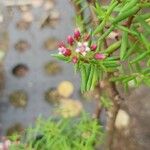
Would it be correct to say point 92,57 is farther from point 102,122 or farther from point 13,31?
point 13,31

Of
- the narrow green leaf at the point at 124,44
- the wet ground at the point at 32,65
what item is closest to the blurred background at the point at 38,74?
the wet ground at the point at 32,65

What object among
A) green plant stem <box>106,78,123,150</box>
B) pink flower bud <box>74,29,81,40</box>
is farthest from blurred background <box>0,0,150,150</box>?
pink flower bud <box>74,29,81,40</box>

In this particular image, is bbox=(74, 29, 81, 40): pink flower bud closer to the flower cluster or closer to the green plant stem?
the flower cluster

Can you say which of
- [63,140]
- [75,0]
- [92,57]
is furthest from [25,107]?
[92,57]

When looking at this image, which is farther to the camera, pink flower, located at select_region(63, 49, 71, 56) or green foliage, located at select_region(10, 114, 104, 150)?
green foliage, located at select_region(10, 114, 104, 150)

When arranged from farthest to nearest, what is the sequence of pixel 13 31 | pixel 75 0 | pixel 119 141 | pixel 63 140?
pixel 13 31
pixel 119 141
pixel 63 140
pixel 75 0

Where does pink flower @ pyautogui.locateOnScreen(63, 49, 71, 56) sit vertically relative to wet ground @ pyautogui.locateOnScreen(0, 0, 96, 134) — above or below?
below
